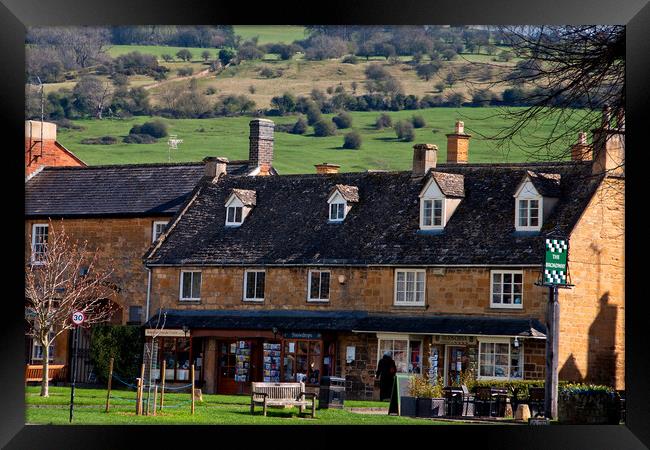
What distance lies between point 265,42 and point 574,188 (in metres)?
61.2

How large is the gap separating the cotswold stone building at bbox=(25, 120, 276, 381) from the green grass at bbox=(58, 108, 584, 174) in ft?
63.5

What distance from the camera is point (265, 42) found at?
10344 centimetres

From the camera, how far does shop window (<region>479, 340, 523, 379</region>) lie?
138 feet

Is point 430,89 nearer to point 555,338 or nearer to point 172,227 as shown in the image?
point 172,227

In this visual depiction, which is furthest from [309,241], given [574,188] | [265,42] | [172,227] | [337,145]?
[265,42]

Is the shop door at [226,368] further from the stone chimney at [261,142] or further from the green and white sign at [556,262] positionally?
the green and white sign at [556,262]

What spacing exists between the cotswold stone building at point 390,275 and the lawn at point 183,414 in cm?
496

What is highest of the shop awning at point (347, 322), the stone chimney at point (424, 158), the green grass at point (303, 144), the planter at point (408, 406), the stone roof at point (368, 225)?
the green grass at point (303, 144)

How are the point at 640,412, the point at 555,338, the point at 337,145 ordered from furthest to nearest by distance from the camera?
the point at 337,145, the point at 555,338, the point at 640,412

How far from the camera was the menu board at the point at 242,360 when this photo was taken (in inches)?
1886

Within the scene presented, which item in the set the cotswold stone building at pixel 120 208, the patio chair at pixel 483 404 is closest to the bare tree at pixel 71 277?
the cotswold stone building at pixel 120 208

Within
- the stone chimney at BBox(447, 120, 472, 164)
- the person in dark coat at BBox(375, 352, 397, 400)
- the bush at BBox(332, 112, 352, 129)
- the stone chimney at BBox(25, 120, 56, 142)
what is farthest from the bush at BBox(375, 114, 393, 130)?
the person in dark coat at BBox(375, 352, 397, 400)

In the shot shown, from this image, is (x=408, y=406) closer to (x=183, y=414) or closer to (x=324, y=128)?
(x=183, y=414)

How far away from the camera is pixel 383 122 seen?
8631cm
